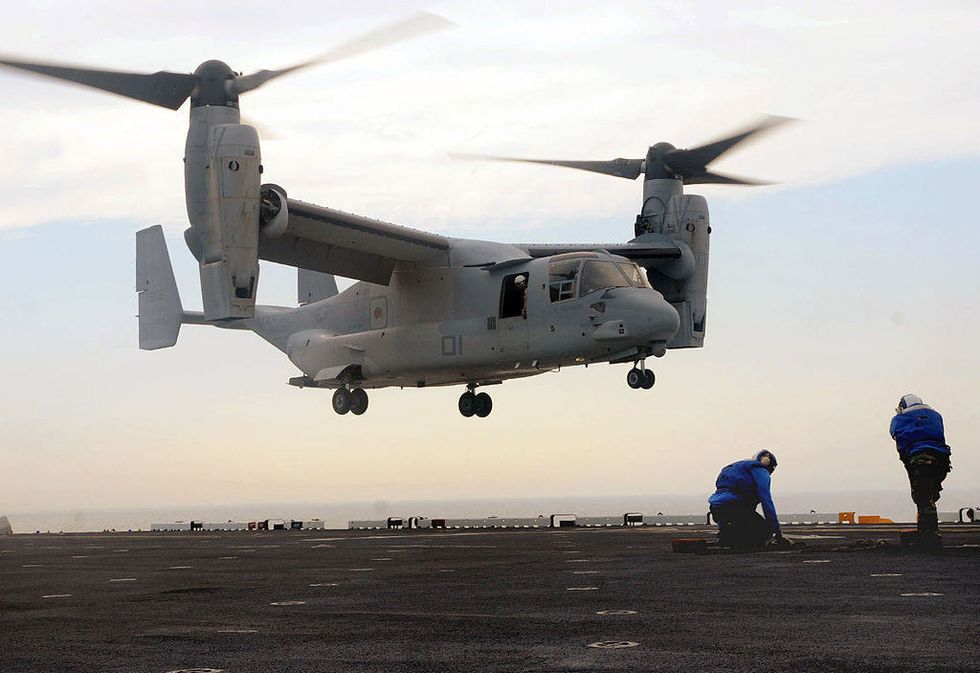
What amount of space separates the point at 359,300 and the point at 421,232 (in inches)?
152

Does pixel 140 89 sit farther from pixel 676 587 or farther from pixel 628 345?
pixel 676 587

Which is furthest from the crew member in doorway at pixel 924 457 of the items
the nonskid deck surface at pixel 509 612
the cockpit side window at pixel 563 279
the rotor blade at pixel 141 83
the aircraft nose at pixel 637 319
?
the rotor blade at pixel 141 83

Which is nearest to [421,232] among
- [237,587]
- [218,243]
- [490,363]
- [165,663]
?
[490,363]

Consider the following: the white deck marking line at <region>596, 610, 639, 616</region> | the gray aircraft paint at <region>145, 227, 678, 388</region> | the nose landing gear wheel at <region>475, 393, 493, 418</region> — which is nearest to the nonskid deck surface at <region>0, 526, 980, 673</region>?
the white deck marking line at <region>596, 610, 639, 616</region>

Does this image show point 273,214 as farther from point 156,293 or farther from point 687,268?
point 687,268

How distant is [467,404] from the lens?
39625 mm

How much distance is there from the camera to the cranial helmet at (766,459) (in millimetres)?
18559

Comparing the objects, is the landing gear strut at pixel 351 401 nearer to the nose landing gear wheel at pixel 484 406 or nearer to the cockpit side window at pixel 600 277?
the nose landing gear wheel at pixel 484 406

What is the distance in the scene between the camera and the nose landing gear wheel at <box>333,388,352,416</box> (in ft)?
127

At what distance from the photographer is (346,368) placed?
38.4 metres

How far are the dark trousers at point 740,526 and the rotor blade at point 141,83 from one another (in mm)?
20918

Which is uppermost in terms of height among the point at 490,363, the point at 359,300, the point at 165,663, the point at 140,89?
the point at 140,89

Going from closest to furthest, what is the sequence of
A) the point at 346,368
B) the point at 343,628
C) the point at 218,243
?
1. the point at 343,628
2. the point at 218,243
3. the point at 346,368

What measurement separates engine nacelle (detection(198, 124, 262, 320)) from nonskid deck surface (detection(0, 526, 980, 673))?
12.2 m
